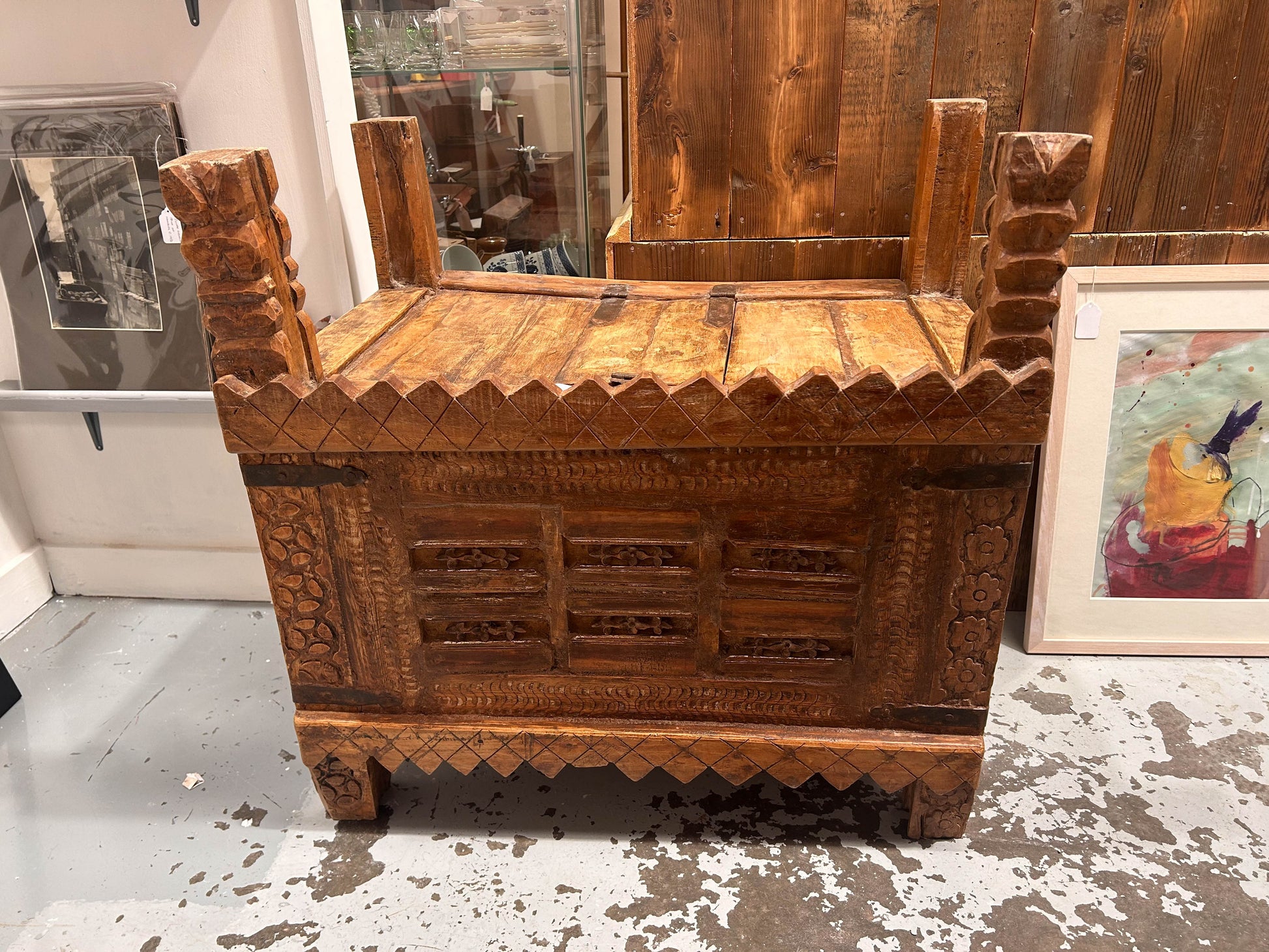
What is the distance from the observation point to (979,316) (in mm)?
1347

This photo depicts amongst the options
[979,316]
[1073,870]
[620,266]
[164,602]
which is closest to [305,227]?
[620,266]

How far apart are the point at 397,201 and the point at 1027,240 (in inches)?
51.9

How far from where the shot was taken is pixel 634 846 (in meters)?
1.68

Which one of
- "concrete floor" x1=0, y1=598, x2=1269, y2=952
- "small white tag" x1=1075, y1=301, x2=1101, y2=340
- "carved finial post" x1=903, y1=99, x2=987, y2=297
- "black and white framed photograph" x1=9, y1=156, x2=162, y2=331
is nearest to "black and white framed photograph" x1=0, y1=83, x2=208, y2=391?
"black and white framed photograph" x1=9, y1=156, x2=162, y2=331

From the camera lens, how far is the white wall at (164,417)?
1.91m

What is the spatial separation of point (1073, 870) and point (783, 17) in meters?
1.73

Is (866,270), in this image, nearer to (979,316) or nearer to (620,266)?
(620,266)

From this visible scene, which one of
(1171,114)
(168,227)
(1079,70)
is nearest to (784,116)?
(1079,70)

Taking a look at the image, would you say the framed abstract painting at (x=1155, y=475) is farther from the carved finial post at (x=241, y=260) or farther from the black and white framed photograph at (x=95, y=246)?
the black and white framed photograph at (x=95, y=246)

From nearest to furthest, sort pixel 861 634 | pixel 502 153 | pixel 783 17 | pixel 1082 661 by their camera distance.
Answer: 1. pixel 861 634
2. pixel 783 17
3. pixel 1082 661
4. pixel 502 153

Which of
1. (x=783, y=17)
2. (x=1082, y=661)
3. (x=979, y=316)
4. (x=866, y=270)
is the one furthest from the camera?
(x=1082, y=661)

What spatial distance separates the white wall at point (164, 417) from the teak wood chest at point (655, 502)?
49cm

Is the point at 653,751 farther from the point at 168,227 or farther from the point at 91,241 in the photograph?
the point at 91,241

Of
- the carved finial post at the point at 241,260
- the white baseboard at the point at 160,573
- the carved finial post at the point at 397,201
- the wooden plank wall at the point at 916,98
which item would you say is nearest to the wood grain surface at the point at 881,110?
the wooden plank wall at the point at 916,98
